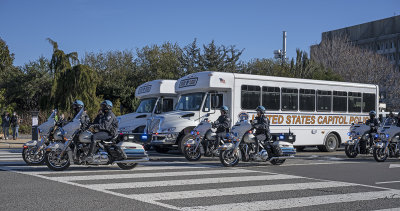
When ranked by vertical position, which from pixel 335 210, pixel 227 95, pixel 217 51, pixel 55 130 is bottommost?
pixel 335 210

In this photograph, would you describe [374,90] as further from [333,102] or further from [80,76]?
[80,76]

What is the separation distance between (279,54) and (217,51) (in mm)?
8024

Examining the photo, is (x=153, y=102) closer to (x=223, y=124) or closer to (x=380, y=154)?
(x=223, y=124)

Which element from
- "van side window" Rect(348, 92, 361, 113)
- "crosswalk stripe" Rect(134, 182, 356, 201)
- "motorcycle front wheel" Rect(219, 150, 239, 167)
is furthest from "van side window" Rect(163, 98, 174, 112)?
"crosswalk stripe" Rect(134, 182, 356, 201)

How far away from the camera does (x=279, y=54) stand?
44.4m

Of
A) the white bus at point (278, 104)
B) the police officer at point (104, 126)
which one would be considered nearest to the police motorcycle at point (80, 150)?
the police officer at point (104, 126)

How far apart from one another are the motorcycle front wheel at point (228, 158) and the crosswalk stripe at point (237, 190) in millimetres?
3292

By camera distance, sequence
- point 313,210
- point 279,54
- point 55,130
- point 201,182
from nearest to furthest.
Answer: point 313,210 < point 201,182 < point 55,130 < point 279,54

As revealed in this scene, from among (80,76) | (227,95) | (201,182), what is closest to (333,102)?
(227,95)

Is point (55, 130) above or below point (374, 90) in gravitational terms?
below

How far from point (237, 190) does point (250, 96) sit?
32.0ft

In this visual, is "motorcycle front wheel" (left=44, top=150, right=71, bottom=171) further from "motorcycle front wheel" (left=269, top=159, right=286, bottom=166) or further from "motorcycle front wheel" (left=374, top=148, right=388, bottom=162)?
"motorcycle front wheel" (left=374, top=148, right=388, bottom=162)

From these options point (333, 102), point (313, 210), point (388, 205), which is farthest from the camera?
point (333, 102)

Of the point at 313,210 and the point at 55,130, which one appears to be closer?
the point at 313,210
